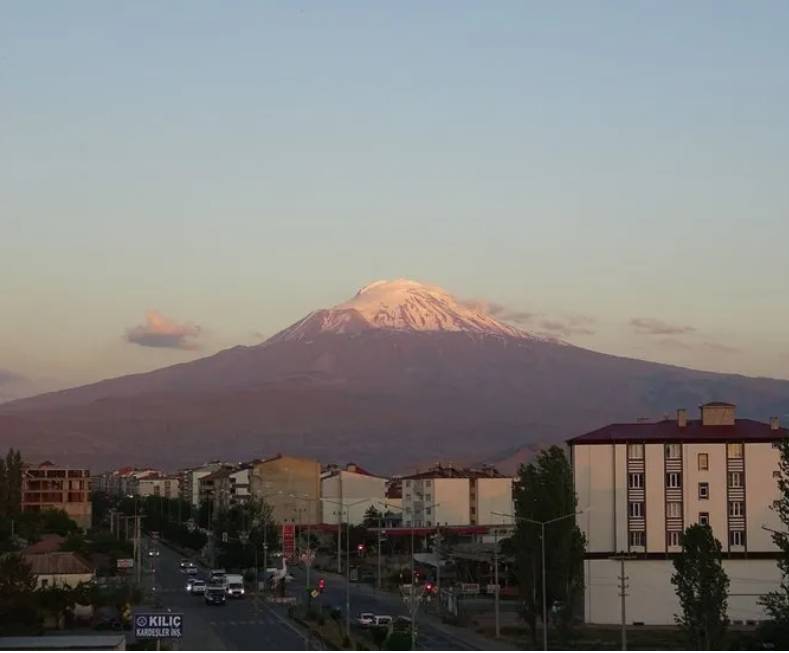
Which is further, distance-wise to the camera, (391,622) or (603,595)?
(603,595)

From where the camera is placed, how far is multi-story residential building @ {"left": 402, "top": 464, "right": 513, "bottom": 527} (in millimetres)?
141000

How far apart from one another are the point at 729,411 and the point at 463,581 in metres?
28.3

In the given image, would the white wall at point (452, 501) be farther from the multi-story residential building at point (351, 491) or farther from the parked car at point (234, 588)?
the parked car at point (234, 588)

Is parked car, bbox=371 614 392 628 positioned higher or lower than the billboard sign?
lower

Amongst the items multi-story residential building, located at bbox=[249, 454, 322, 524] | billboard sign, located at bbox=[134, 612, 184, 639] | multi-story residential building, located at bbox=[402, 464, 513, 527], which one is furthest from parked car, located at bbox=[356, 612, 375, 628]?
multi-story residential building, located at bbox=[249, 454, 322, 524]

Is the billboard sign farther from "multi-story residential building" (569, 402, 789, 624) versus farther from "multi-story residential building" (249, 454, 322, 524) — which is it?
"multi-story residential building" (249, 454, 322, 524)

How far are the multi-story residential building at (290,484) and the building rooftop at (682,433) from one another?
85405 millimetres

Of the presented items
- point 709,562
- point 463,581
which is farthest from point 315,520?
point 709,562

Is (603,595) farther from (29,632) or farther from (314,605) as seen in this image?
(29,632)

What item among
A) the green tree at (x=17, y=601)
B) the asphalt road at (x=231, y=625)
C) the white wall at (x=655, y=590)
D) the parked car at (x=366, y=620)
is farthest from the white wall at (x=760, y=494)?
the green tree at (x=17, y=601)

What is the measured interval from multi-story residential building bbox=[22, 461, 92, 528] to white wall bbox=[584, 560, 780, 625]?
116243 mm

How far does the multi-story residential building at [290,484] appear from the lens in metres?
160

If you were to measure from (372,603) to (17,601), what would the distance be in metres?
26.8

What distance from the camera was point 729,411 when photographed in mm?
78875
